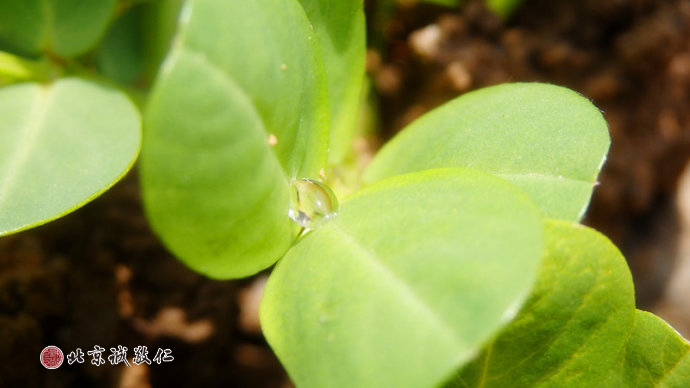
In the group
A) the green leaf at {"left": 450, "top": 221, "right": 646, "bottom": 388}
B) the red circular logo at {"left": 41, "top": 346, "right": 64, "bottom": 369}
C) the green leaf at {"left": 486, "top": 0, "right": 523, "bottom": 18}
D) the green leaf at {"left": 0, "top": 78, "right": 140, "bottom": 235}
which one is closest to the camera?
the green leaf at {"left": 450, "top": 221, "right": 646, "bottom": 388}

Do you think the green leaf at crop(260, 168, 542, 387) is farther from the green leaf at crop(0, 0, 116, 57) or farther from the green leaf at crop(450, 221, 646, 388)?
the green leaf at crop(0, 0, 116, 57)

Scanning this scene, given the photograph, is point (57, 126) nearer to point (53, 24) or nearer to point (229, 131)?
point (53, 24)

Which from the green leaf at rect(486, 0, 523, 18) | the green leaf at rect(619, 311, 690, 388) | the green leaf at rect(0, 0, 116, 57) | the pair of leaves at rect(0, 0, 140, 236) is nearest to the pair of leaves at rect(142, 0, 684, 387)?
the green leaf at rect(619, 311, 690, 388)

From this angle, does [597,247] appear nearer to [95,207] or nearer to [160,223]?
[160,223]

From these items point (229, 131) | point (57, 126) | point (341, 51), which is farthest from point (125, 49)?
point (229, 131)

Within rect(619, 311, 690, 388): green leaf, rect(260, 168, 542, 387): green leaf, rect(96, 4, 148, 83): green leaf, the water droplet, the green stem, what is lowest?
rect(619, 311, 690, 388): green leaf

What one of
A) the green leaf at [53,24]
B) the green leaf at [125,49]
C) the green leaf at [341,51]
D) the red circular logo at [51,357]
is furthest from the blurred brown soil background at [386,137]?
the green leaf at [341,51]
